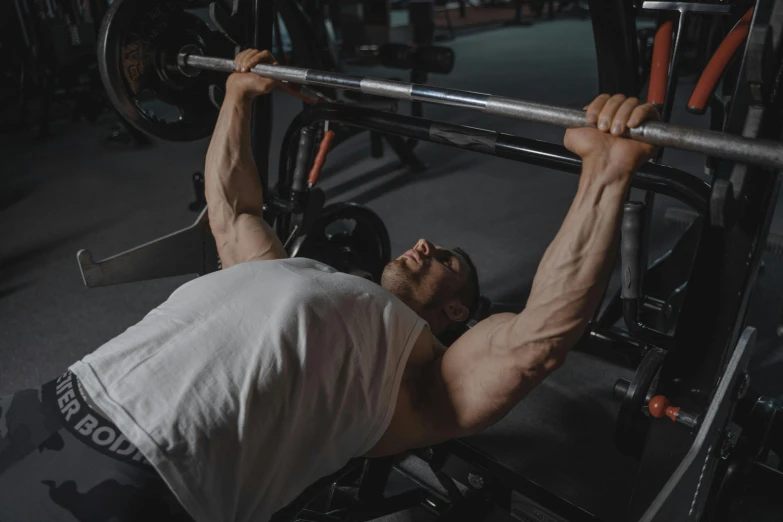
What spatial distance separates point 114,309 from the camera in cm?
202

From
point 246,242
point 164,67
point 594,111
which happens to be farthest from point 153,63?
point 594,111

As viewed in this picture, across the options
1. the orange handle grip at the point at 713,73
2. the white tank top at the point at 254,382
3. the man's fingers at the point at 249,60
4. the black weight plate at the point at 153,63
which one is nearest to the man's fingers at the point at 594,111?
the orange handle grip at the point at 713,73

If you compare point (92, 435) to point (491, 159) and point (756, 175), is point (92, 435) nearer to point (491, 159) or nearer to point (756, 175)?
point (756, 175)

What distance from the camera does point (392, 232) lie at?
249cm

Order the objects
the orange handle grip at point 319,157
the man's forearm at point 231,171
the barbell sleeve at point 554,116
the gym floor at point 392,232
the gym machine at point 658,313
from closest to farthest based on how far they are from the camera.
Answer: the barbell sleeve at point 554,116 → the gym machine at point 658,313 → the man's forearm at point 231,171 → the gym floor at point 392,232 → the orange handle grip at point 319,157

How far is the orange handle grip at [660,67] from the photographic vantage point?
4.01 feet

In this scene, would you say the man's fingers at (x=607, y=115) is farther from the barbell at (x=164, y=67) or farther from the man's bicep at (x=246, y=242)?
the man's bicep at (x=246, y=242)

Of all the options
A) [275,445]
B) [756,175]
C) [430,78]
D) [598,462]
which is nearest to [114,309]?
[275,445]

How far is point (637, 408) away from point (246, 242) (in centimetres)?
78

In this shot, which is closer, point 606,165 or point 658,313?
point 606,165

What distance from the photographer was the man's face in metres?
1.20

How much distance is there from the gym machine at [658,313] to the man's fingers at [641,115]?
0.05 ft

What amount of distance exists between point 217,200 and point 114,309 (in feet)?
2.91

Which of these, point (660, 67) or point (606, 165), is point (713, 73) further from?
point (606, 165)
